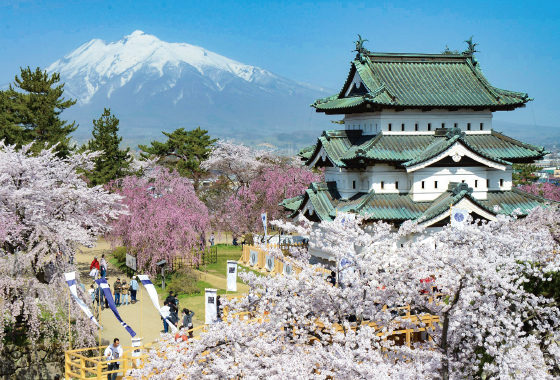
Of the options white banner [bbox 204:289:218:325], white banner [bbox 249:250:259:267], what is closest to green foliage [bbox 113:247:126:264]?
white banner [bbox 249:250:259:267]

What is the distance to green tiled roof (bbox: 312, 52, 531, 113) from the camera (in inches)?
1121

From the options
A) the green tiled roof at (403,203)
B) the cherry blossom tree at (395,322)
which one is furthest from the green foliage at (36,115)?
the cherry blossom tree at (395,322)

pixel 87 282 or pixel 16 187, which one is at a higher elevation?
pixel 16 187

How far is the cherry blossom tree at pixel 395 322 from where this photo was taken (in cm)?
1100

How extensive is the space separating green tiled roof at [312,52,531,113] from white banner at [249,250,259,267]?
918cm

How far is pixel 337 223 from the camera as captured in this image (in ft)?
43.9

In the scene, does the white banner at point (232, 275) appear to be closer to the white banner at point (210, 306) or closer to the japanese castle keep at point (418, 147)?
the white banner at point (210, 306)

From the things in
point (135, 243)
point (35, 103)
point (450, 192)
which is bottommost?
point (135, 243)

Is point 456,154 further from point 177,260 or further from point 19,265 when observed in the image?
point 19,265

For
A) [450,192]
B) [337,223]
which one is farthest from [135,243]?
[337,223]

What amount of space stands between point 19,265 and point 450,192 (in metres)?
19.0

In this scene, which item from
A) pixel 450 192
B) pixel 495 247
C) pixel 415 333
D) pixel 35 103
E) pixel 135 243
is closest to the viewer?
pixel 495 247

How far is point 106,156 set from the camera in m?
49.8

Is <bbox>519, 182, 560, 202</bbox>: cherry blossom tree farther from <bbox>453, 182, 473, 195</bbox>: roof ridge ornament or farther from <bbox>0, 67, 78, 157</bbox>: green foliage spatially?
<bbox>0, 67, 78, 157</bbox>: green foliage
